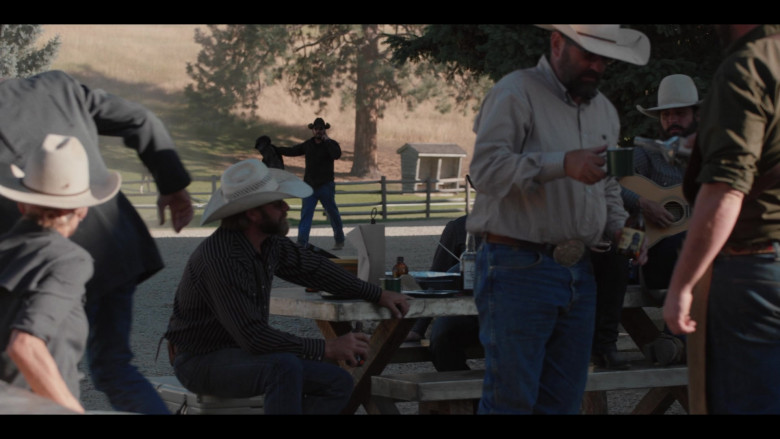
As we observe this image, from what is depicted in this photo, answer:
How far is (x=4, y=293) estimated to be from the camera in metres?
3.07

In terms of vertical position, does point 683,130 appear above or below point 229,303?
above

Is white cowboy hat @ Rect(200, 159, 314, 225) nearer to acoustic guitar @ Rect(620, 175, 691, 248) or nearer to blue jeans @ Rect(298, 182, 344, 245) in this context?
acoustic guitar @ Rect(620, 175, 691, 248)

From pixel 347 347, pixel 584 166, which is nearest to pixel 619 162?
pixel 584 166

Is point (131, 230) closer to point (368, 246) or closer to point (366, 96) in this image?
point (368, 246)

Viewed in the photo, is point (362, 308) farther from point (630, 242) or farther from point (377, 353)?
point (630, 242)

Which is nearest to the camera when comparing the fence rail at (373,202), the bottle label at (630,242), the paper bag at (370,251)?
the bottle label at (630,242)

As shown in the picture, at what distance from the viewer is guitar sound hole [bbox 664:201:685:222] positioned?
17.6ft

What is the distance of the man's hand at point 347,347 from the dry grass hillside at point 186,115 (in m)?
41.0

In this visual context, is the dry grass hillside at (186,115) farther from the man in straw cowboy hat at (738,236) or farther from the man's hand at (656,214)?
the man in straw cowboy hat at (738,236)

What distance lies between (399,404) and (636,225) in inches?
75.8

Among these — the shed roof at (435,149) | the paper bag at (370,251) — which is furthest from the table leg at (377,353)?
the shed roof at (435,149)

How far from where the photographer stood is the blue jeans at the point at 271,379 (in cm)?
384

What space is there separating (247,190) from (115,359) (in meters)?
0.87

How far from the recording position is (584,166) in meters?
3.18
